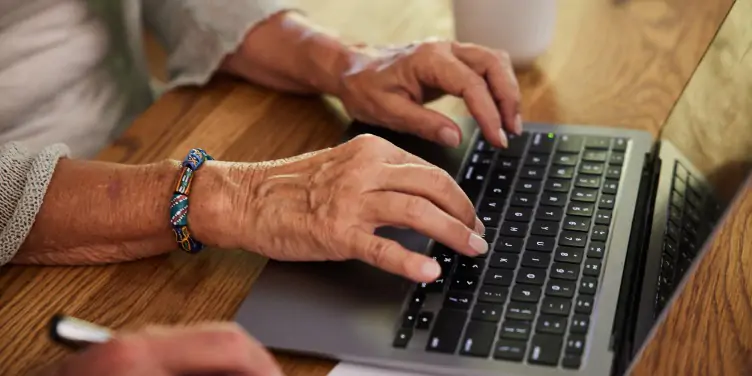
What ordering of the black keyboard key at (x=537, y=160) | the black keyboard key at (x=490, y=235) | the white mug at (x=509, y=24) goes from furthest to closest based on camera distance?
1. the white mug at (x=509, y=24)
2. the black keyboard key at (x=537, y=160)
3. the black keyboard key at (x=490, y=235)

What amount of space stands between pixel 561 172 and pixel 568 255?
0.42 ft

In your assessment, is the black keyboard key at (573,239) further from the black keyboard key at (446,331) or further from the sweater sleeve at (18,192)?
the sweater sleeve at (18,192)

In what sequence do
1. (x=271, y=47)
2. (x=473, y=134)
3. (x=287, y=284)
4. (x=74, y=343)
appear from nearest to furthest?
1. (x=74, y=343)
2. (x=287, y=284)
3. (x=473, y=134)
4. (x=271, y=47)

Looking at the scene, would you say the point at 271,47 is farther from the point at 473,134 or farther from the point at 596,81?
the point at 596,81

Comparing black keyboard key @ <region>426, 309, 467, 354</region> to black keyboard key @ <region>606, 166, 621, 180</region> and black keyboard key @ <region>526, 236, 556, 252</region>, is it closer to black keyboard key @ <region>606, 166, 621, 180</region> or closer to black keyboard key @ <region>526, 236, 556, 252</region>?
black keyboard key @ <region>526, 236, 556, 252</region>

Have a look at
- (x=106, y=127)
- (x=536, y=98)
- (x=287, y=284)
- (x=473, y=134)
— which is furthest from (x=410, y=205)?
(x=106, y=127)

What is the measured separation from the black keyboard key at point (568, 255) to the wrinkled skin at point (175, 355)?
272mm

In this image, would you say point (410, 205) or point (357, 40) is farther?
point (357, 40)

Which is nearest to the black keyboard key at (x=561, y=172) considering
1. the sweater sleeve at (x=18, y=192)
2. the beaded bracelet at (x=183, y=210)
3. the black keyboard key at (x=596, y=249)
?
the black keyboard key at (x=596, y=249)

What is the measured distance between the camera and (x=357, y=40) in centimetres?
108

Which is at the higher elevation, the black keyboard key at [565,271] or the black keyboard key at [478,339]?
the black keyboard key at [565,271]

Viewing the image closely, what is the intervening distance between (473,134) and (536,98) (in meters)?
0.11

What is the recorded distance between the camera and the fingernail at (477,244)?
2.36 ft

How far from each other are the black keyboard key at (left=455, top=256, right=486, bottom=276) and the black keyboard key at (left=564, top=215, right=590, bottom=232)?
0.09 meters
